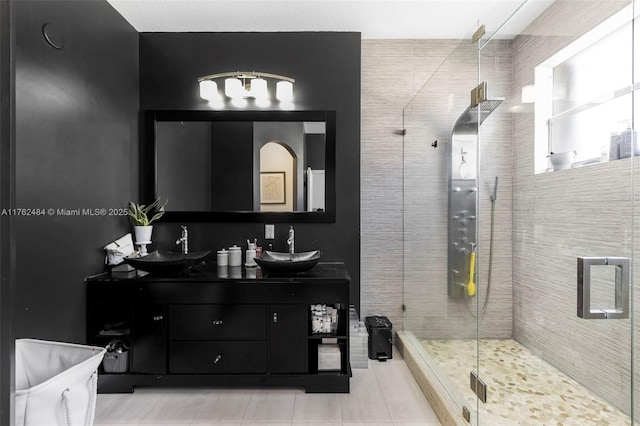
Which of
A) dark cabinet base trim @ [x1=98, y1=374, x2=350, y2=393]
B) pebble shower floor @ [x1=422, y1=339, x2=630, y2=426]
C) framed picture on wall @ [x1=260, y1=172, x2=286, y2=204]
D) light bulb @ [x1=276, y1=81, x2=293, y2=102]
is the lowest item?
dark cabinet base trim @ [x1=98, y1=374, x2=350, y2=393]

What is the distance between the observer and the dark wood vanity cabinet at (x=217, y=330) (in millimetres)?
2432

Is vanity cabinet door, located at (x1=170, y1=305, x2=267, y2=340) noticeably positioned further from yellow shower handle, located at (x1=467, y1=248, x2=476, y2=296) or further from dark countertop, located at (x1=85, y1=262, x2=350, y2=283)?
yellow shower handle, located at (x1=467, y1=248, x2=476, y2=296)

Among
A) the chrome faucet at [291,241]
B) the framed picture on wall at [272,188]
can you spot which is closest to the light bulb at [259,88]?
the framed picture on wall at [272,188]

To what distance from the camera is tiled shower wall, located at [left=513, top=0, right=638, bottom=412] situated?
4.17ft

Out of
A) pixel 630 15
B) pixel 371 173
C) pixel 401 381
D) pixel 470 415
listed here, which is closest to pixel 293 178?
pixel 371 173

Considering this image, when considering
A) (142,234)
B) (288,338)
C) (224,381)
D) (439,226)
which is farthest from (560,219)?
(142,234)

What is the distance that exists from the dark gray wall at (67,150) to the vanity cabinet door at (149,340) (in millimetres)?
333

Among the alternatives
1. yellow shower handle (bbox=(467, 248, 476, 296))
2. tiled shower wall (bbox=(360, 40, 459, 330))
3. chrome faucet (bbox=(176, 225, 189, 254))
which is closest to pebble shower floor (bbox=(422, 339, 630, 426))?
yellow shower handle (bbox=(467, 248, 476, 296))

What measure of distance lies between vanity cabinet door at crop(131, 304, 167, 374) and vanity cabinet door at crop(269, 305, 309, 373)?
27.1 inches

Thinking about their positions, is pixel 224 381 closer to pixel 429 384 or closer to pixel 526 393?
pixel 429 384

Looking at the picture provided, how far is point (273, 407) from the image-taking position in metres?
2.28

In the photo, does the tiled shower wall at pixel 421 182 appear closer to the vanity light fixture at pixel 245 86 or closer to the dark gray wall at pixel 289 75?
the dark gray wall at pixel 289 75

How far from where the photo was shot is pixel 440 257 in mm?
2467

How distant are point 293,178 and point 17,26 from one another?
181 centimetres
